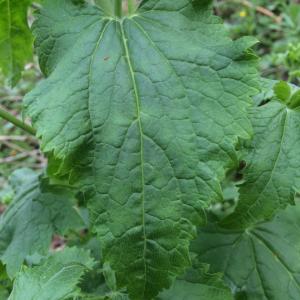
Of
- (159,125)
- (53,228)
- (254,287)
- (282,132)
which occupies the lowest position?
(254,287)

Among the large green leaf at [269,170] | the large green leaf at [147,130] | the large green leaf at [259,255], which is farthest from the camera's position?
the large green leaf at [259,255]

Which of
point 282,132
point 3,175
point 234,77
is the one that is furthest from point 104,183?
point 3,175

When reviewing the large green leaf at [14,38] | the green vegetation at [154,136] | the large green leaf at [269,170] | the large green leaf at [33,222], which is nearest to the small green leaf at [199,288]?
the green vegetation at [154,136]

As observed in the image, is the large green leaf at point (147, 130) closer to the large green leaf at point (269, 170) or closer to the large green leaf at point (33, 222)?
the large green leaf at point (269, 170)

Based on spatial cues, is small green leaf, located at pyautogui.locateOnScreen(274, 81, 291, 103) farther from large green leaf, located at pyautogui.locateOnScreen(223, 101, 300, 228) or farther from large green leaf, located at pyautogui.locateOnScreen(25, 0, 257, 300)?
large green leaf, located at pyautogui.locateOnScreen(25, 0, 257, 300)

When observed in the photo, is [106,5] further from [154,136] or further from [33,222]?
[33,222]

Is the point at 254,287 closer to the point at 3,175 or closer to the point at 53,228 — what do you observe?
the point at 53,228
